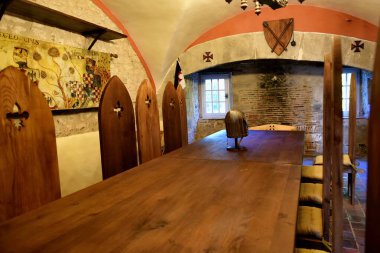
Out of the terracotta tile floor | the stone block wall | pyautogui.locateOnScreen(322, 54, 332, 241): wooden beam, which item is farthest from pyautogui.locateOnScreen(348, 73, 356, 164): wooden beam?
the stone block wall

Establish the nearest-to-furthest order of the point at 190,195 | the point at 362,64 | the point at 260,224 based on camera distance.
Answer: the point at 260,224 < the point at 190,195 < the point at 362,64

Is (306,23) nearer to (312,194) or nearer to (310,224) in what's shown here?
(312,194)

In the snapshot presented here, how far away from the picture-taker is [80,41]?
3430mm

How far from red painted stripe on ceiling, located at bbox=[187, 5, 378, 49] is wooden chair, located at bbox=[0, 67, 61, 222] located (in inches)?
168

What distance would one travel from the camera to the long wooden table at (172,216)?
832 millimetres

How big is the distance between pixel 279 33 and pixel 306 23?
487 millimetres

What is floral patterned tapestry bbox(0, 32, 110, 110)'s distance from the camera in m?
2.58

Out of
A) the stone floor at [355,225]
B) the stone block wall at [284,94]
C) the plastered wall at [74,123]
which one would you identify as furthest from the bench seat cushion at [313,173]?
the stone block wall at [284,94]

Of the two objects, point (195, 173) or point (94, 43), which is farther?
point (94, 43)

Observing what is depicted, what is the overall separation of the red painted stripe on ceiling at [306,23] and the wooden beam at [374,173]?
5.22 metres

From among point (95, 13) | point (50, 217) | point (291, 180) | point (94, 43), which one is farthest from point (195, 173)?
point (95, 13)

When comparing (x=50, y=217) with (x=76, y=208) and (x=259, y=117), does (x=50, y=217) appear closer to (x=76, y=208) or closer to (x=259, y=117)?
(x=76, y=208)

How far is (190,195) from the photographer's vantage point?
4.09 feet

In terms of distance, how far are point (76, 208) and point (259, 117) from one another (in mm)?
5547
